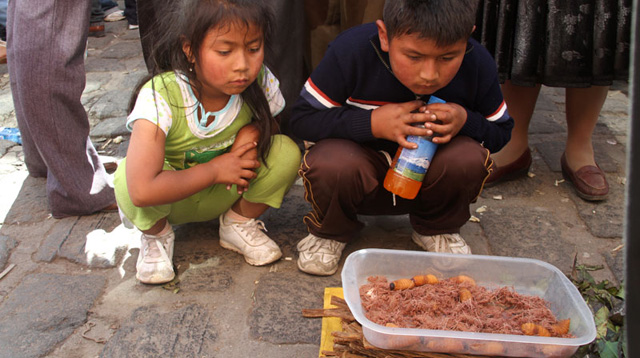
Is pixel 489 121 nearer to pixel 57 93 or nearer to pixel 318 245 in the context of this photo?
pixel 318 245

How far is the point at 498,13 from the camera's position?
2.32 m

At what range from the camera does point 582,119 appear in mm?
2568

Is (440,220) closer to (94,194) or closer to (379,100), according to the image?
(379,100)

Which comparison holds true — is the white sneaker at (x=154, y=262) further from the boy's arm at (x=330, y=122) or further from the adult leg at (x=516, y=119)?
the adult leg at (x=516, y=119)

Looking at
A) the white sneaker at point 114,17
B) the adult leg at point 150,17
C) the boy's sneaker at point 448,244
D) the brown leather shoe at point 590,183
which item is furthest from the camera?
the white sneaker at point 114,17

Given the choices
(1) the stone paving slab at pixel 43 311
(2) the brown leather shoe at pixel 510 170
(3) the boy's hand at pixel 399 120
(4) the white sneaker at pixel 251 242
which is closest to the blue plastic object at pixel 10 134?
(1) the stone paving slab at pixel 43 311

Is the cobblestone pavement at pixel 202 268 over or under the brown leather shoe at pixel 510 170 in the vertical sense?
under

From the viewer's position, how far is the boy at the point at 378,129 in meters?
1.81

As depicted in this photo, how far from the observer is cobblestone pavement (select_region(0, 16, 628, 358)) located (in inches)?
69.3

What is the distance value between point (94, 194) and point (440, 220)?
1.45 metres

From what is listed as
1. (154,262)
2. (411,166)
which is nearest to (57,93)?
(154,262)

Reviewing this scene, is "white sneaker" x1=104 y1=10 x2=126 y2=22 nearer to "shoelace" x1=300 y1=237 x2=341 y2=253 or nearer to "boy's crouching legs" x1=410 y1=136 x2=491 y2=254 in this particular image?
"shoelace" x1=300 y1=237 x2=341 y2=253

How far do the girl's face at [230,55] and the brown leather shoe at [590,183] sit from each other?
1.63 meters

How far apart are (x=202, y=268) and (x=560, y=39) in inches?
65.3
